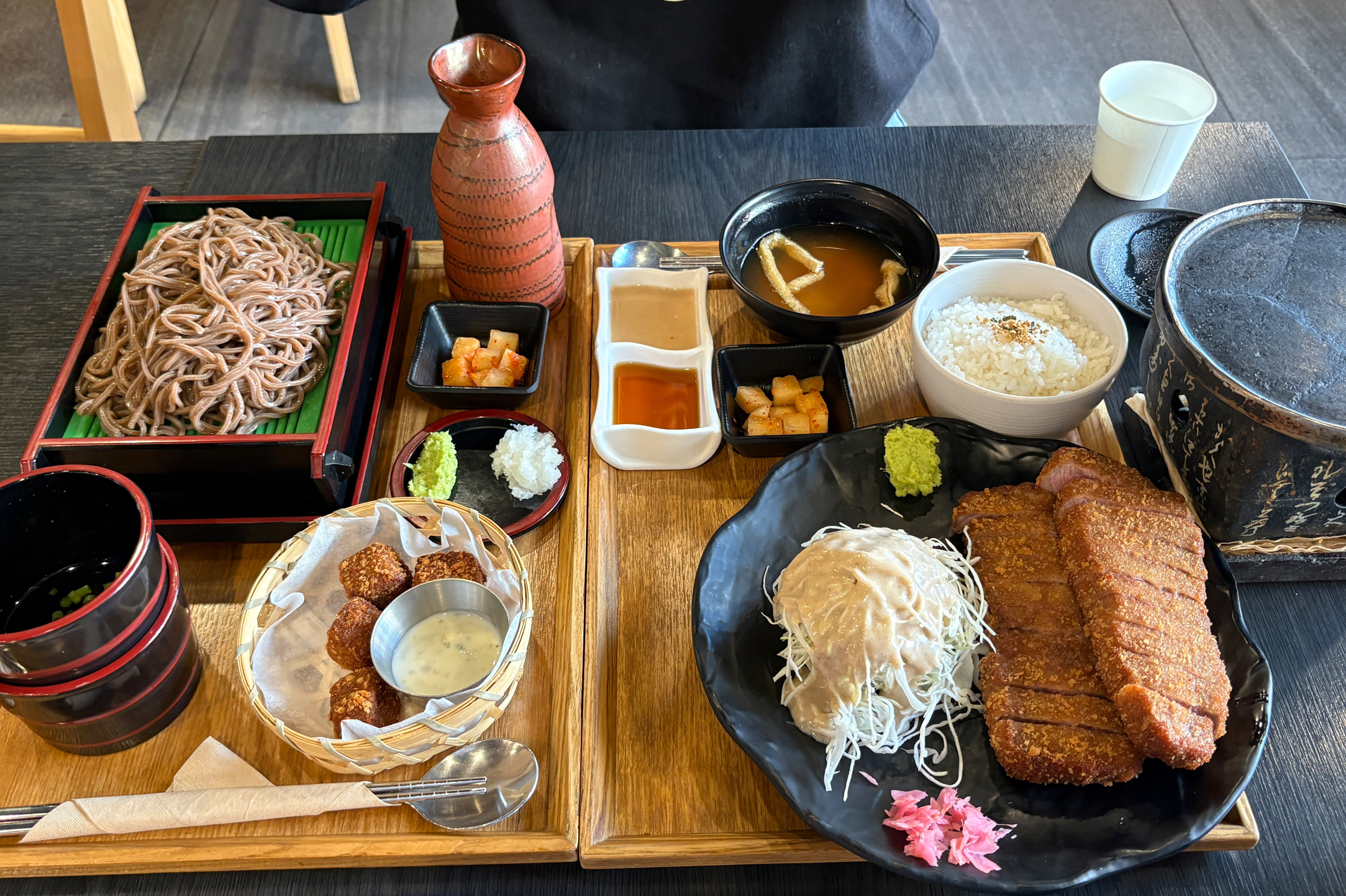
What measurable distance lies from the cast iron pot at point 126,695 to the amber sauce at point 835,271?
A: 51.6 inches

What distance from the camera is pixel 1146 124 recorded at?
2248 mm

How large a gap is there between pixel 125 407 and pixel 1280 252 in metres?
2.14

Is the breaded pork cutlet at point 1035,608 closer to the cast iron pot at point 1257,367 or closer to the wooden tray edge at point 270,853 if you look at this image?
the cast iron pot at point 1257,367

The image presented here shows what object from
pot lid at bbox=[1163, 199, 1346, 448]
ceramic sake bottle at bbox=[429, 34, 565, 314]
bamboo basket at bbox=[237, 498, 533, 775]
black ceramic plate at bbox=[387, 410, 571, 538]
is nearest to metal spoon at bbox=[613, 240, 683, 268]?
ceramic sake bottle at bbox=[429, 34, 565, 314]

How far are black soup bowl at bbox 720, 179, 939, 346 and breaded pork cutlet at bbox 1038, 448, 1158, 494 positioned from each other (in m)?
0.49

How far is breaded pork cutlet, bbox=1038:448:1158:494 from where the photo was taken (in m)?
1.60

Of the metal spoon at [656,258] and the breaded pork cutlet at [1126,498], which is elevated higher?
the breaded pork cutlet at [1126,498]

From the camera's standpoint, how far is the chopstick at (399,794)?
135 centimetres

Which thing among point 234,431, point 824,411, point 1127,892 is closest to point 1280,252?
point 824,411

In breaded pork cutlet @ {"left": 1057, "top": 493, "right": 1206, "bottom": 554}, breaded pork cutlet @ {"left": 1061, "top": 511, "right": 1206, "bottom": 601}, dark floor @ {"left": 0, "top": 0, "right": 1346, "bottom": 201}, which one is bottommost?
dark floor @ {"left": 0, "top": 0, "right": 1346, "bottom": 201}

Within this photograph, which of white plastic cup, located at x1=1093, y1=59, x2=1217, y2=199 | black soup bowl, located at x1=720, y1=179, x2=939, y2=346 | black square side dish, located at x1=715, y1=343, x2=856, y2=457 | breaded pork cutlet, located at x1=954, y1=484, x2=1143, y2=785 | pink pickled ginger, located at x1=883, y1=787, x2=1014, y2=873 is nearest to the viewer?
pink pickled ginger, located at x1=883, y1=787, x2=1014, y2=873

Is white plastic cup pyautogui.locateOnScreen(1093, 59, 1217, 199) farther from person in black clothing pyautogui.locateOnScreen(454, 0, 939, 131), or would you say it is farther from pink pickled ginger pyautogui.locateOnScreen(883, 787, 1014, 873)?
pink pickled ginger pyautogui.locateOnScreen(883, 787, 1014, 873)

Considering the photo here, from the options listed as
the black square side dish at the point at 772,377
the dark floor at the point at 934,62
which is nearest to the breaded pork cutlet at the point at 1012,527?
the black square side dish at the point at 772,377

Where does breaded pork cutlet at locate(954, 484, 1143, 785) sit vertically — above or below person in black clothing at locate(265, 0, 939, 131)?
below
